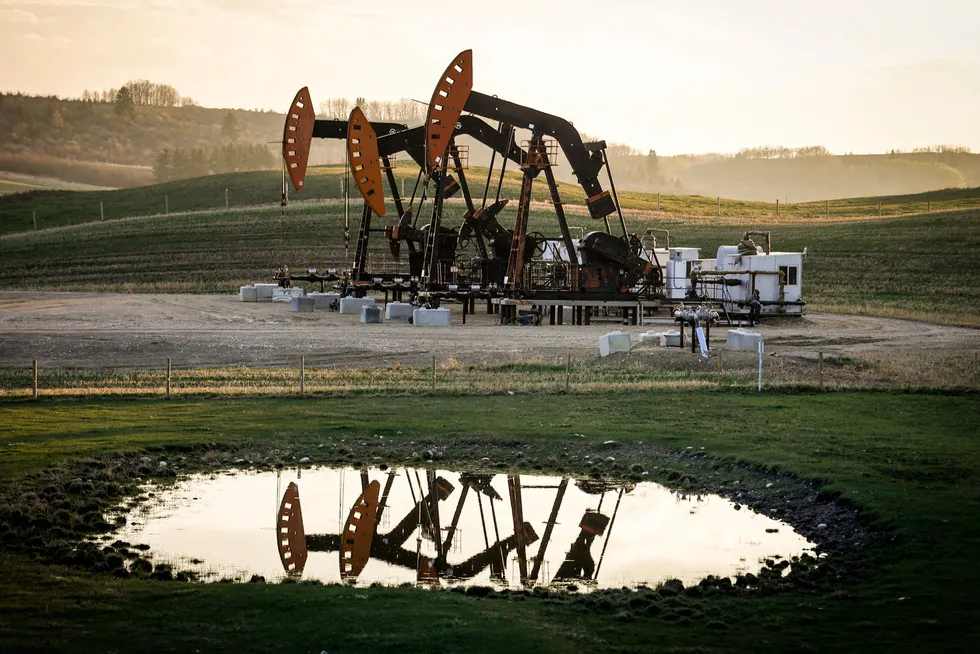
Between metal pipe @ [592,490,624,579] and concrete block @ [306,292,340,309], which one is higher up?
concrete block @ [306,292,340,309]

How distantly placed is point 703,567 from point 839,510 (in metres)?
2.85

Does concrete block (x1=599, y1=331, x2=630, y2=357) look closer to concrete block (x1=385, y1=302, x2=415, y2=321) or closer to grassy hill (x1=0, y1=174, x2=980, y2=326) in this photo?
concrete block (x1=385, y1=302, x2=415, y2=321)

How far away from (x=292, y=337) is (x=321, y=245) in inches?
1621

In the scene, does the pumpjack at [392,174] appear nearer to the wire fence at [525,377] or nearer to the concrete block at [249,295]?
the concrete block at [249,295]

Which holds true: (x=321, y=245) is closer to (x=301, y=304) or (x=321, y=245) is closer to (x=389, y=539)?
(x=301, y=304)

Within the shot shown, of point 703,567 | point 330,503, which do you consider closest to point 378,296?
point 330,503

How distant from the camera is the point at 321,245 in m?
75.1

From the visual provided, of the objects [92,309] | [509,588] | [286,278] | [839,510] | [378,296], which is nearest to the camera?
[509,588]

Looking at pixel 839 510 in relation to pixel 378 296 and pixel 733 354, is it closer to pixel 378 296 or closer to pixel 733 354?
pixel 733 354

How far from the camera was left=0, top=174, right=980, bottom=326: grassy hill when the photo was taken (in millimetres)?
59062

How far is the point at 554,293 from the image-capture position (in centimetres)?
4256

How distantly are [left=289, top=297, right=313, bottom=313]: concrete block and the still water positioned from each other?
90.5 ft

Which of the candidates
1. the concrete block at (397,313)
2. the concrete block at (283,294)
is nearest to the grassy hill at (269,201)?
the concrete block at (283,294)

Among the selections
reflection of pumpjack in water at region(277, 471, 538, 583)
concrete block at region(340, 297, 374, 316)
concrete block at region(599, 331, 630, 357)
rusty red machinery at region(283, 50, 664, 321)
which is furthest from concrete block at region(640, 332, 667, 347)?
reflection of pumpjack in water at region(277, 471, 538, 583)
